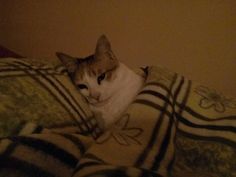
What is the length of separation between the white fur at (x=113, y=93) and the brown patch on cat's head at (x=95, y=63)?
0.02 meters

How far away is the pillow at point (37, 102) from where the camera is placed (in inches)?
21.8

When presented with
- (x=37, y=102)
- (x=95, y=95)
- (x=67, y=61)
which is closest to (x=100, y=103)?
(x=95, y=95)

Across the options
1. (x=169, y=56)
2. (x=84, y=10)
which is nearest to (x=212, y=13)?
(x=169, y=56)

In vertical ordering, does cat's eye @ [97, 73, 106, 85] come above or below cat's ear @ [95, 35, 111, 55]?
below

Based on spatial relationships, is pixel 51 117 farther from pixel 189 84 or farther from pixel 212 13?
pixel 212 13

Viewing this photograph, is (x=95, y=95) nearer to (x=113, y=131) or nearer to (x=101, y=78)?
(x=101, y=78)

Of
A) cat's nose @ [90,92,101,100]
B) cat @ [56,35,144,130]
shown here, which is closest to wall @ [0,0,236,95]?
cat @ [56,35,144,130]

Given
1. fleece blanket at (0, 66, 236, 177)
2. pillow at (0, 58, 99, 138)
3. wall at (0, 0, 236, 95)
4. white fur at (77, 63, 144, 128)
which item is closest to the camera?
fleece blanket at (0, 66, 236, 177)

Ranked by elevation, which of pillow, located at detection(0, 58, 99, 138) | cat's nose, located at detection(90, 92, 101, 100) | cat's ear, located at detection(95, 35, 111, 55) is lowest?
pillow, located at detection(0, 58, 99, 138)

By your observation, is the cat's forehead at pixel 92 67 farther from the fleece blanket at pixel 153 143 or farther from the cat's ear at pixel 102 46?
the fleece blanket at pixel 153 143

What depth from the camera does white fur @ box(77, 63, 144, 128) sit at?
83 centimetres

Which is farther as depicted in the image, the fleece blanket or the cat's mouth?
the cat's mouth

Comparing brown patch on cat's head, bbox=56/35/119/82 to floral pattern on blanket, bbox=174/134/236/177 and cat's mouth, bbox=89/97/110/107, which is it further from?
floral pattern on blanket, bbox=174/134/236/177

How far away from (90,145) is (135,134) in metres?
0.10
